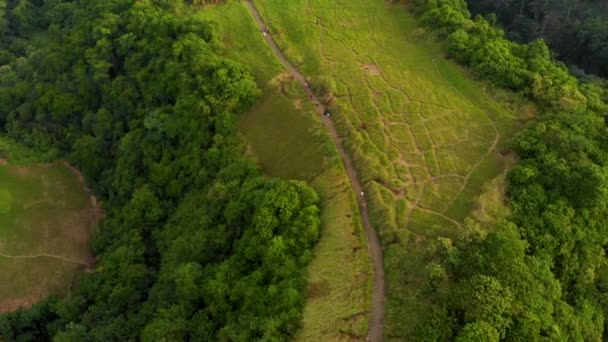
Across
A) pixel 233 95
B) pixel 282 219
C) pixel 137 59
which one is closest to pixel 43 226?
pixel 137 59

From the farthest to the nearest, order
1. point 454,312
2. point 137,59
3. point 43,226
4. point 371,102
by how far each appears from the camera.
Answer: point 137,59
point 43,226
point 371,102
point 454,312

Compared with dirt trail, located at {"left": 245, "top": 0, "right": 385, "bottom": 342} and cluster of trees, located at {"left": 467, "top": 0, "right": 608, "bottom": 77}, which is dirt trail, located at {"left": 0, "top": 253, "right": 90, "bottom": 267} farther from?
cluster of trees, located at {"left": 467, "top": 0, "right": 608, "bottom": 77}

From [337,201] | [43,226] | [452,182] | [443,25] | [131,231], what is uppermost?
[443,25]

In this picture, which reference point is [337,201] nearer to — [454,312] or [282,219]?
[282,219]

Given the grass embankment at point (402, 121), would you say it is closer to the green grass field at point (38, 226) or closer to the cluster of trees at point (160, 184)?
the cluster of trees at point (160, 184)

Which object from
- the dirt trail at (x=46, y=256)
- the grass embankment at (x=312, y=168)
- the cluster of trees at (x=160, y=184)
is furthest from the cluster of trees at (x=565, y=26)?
the dirt trail at (x=46, y=256)

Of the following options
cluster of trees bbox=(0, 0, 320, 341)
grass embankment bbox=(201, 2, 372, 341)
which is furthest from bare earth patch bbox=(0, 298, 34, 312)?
grass embankment bbox=(201, 2, 372, 341)
